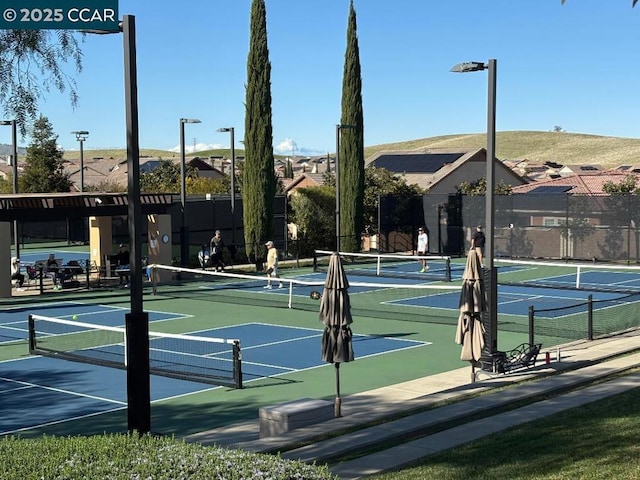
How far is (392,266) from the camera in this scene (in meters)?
42.2

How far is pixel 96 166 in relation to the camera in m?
106

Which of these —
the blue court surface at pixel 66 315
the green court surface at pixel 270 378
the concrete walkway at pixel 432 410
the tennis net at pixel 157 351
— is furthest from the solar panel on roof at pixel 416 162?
the concrete walkway at pixel 432 410

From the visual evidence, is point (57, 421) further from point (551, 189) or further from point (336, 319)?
point (551, 189)

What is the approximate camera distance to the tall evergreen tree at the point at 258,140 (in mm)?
42500

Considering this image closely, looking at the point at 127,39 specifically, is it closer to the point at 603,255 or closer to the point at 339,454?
the point at 339,454

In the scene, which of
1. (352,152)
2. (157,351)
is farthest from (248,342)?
(352,152)

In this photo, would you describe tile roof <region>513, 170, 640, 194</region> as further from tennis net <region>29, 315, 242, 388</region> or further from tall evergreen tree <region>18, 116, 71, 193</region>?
tennis net <region>29, 315, 242, 388</region>

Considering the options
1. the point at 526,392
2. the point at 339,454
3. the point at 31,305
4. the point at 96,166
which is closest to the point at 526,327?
the point at 526,392

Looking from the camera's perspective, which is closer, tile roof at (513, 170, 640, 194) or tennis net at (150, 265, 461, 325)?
tennis net at (150, 265, 461, 325)

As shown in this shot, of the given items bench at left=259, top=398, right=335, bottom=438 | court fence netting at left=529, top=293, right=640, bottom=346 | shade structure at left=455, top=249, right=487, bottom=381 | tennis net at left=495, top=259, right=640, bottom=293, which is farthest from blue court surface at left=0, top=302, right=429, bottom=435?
tennis net at left=495, top=259, right=640, bottom=293

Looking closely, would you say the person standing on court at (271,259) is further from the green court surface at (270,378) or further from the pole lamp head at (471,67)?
the pole lamp head at (471,67)

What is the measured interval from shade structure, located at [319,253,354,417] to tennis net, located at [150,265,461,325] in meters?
10.0

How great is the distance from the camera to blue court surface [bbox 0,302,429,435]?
621 inches

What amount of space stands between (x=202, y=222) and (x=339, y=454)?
33.9 meters
